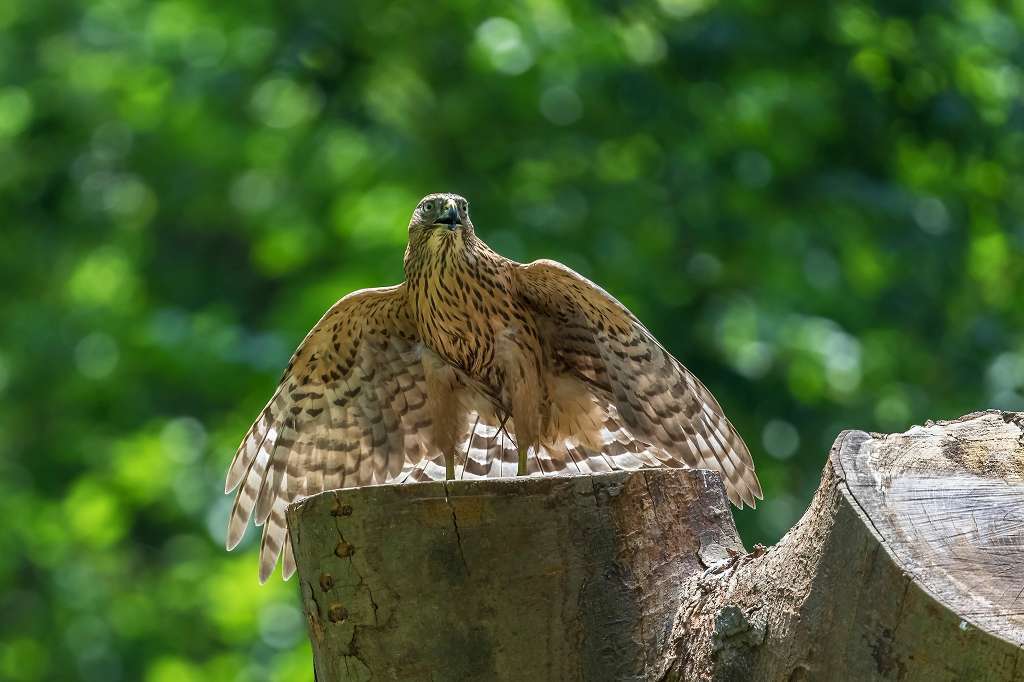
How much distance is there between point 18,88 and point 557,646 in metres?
11.1

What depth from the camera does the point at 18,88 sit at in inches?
515

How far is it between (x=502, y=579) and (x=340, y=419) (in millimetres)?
2438

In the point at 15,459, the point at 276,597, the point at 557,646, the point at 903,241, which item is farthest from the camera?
the point at 15,459

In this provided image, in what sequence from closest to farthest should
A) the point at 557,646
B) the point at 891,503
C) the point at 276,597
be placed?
the point at 891,503 → the point at 557,646 → the point at 276,597

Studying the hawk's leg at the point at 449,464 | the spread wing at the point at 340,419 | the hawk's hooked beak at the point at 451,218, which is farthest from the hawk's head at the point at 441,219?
the hawk's leg at the point at 449,464

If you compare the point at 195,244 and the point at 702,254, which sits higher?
the point at 195,244

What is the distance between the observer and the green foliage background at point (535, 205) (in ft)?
32.6

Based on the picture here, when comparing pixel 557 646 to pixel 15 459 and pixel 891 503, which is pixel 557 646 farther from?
pixel 15 459

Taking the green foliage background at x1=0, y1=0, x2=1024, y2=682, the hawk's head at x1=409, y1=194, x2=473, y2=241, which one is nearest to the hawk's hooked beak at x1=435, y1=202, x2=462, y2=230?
the hawk's head at x1=409, y1=194, x2=473, y2=241

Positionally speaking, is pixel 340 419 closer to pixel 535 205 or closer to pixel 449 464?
pixel 449 464

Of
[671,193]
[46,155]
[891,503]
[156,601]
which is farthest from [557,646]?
[46,155]

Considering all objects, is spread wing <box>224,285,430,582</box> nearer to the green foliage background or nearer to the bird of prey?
the bird of prey

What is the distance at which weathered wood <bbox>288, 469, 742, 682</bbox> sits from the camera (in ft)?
11.0

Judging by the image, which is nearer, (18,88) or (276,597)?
(276,597)
